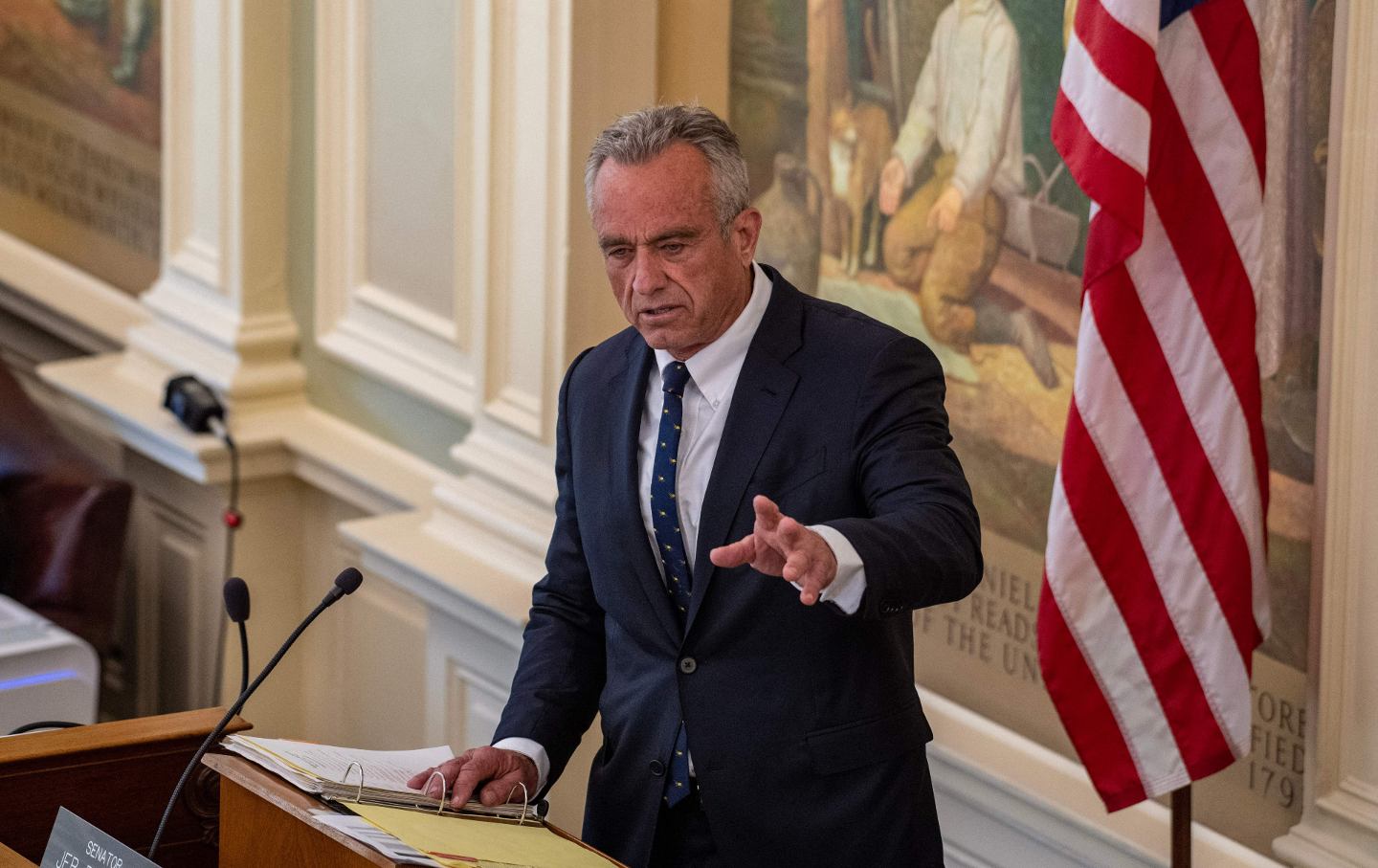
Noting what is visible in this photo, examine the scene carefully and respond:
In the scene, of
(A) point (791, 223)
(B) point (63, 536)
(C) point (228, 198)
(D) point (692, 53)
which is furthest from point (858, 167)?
(B) point (63, 536)

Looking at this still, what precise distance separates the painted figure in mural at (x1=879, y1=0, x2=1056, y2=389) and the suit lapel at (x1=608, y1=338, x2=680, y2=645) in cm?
110

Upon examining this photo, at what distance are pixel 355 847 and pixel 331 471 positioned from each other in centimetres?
305

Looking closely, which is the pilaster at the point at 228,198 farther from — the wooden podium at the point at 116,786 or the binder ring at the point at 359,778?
the binder ring at the point at 359,778

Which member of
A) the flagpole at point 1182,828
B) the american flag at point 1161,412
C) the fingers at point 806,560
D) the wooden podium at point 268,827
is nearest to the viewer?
the fingers at point 806,560

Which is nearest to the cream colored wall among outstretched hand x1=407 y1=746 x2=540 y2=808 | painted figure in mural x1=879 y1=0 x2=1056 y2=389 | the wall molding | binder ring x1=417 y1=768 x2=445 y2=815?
painted figure in mural x1=879 y1=0 x2=1056 y2=389

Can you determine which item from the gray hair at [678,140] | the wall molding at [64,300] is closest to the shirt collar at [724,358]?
the gray hair at [678,140]

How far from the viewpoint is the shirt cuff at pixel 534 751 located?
2447mm

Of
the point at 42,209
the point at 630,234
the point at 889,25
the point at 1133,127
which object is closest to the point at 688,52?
the point at 889,25

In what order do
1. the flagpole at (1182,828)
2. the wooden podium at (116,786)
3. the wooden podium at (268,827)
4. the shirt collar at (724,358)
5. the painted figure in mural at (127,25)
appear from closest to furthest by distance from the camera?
the wooden podium at (268,827) < the shirt collar at (724,358) < the wooden podium at (116,786) < the flagpole at (1182,828) < the painted figure in mural at (127,25)

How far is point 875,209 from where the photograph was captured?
144 inches

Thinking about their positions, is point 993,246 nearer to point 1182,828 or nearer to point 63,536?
point 1182,828

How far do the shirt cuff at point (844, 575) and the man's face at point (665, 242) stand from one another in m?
0.41

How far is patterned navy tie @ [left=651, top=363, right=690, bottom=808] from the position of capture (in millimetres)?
2408

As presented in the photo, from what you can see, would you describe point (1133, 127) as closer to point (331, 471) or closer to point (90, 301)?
point (331, 471)
